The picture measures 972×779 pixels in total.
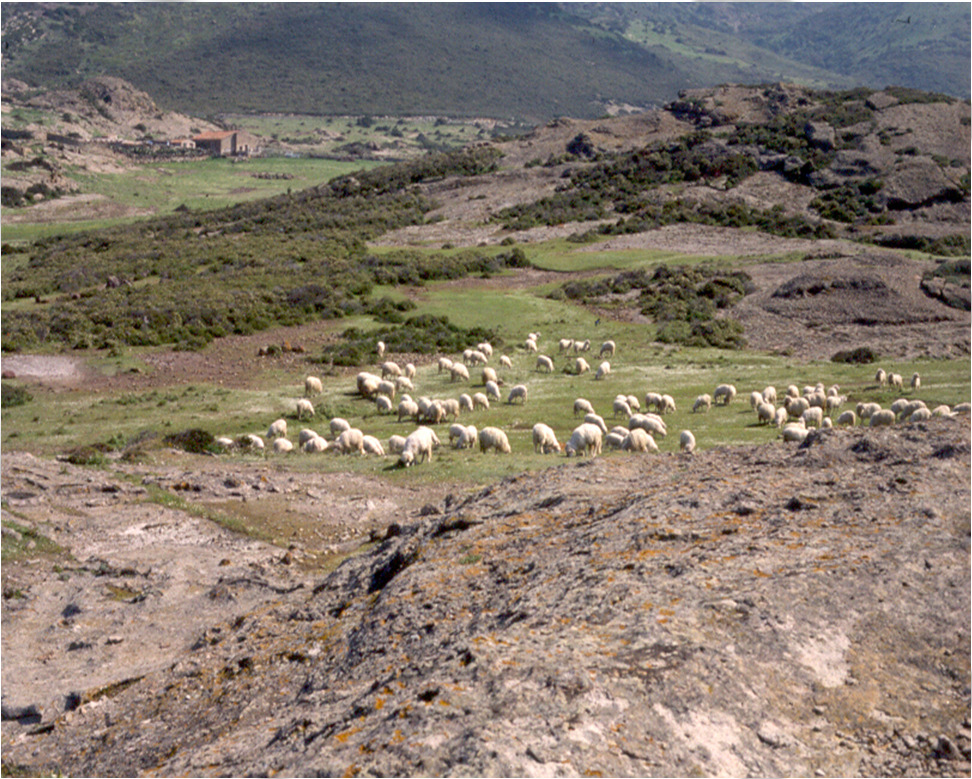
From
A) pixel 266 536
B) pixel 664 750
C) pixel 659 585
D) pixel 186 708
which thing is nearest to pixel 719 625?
pixel 659 585

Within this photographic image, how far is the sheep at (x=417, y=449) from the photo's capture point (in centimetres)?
2236

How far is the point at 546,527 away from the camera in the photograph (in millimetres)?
10141

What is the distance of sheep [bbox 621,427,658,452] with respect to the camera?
21219 mm

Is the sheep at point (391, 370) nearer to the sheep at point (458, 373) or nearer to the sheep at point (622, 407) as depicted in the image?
the sheep at point (458, 373)

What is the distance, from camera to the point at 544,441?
905 inches

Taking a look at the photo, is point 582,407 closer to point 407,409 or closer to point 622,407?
point 622,407

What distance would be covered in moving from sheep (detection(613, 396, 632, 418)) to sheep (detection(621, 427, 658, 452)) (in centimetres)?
472

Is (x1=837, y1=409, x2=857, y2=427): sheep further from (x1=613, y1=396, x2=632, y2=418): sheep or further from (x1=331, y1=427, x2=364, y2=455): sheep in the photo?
(x1=331, y1=427, x2=364, y2=455): sheep

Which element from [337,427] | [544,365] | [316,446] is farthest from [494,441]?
[544,365]

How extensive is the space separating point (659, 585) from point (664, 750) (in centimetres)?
204

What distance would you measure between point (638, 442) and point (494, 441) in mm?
3980

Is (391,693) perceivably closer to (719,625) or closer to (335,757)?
(335,757)

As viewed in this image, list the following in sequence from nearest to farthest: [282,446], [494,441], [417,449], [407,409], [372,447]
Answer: [417,449] → [494,441] → [372,447] → [282,446] → [407,409]

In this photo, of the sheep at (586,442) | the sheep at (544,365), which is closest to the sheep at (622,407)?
the sheep at (586,442)
